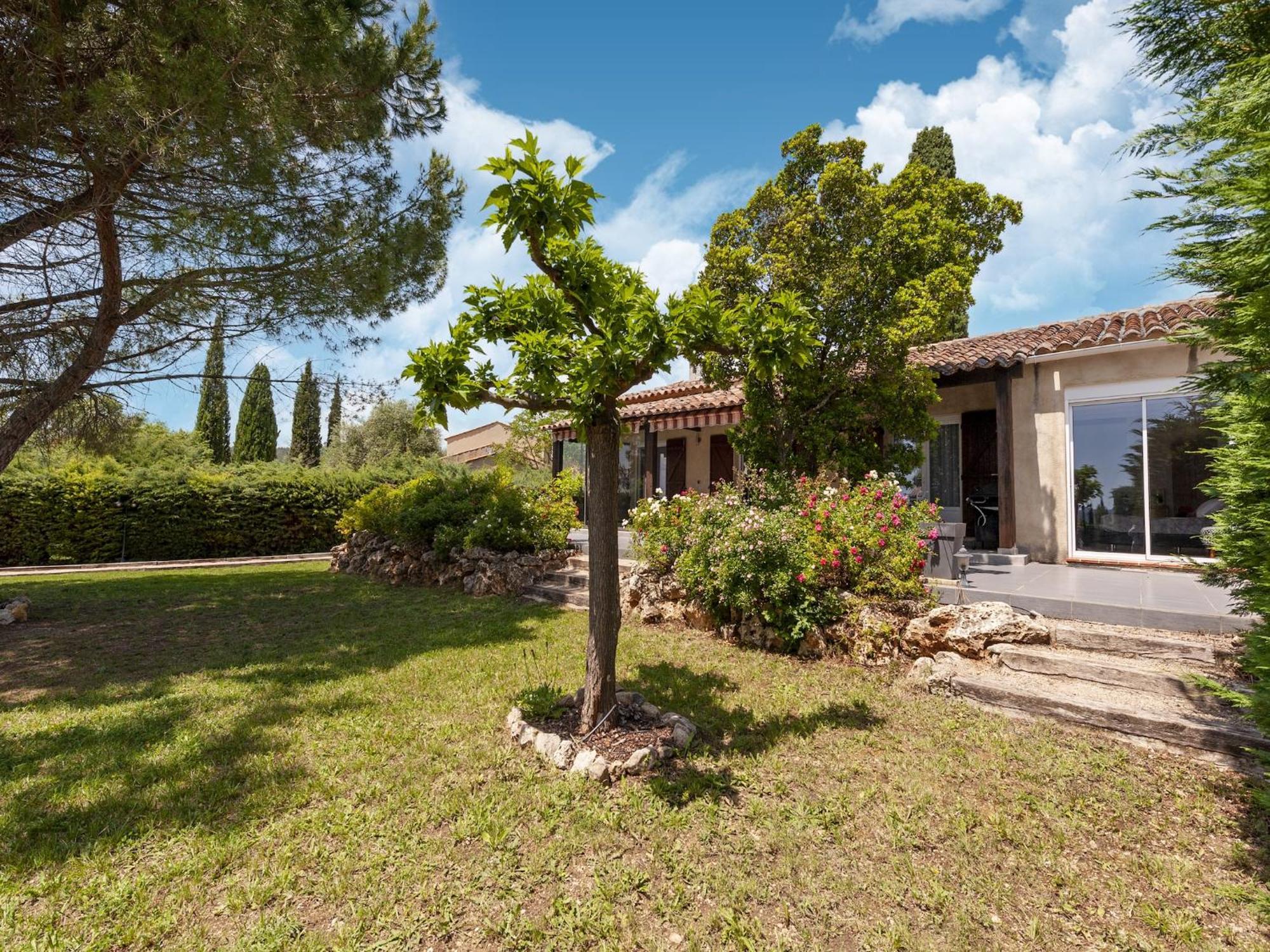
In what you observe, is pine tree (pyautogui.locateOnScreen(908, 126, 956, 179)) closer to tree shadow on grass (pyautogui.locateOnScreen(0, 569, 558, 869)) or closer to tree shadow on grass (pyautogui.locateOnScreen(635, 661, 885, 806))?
tree shadow on grass (pyautogui.locateOnScreen(0, 569, 558, 869))

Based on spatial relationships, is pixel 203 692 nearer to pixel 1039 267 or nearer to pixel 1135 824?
pixel 1135 824

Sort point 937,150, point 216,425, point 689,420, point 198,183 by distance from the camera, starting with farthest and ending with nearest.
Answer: point 216,425, point 937,150, point 689,420, point 198,183

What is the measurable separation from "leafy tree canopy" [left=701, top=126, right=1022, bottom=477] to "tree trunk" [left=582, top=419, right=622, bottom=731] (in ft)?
17.9

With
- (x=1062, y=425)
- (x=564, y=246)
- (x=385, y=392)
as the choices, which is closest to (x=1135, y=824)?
(x=564, y=246)

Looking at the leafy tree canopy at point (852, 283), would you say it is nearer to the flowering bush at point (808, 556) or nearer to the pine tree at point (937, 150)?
the flowering bush at point (808, 556)

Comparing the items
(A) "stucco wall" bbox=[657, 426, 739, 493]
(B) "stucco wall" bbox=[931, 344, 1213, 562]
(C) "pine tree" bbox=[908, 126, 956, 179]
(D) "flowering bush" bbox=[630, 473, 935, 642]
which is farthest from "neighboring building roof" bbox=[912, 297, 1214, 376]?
(C) "pine tree" bbox=[908, 126, 956, 179]

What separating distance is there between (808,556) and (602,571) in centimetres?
410

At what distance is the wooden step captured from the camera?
5723mm

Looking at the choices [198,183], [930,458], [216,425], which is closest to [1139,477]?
[930,458]

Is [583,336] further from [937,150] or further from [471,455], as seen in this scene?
[471,455]

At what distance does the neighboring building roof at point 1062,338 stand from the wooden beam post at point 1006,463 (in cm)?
75

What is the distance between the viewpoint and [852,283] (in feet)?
34.5

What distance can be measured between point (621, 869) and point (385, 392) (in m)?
11.4

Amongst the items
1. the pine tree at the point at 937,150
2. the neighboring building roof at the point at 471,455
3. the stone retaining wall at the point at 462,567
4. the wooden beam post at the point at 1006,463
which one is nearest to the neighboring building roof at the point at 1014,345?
the wooden beam post at the point at 1006,463
